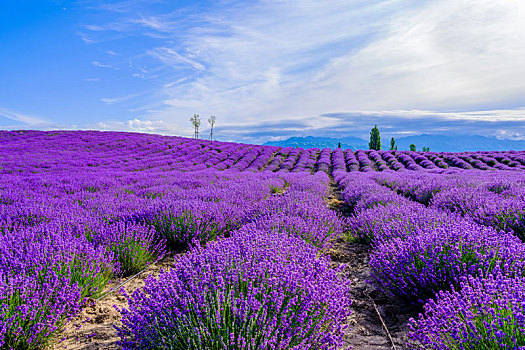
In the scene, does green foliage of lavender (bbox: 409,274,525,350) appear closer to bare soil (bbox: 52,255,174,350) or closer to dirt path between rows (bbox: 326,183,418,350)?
dirt path between rows (bbox: 326,183,418,350)

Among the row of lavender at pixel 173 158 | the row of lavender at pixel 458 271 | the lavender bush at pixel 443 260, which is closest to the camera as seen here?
the row of lavender at pixel 458 271

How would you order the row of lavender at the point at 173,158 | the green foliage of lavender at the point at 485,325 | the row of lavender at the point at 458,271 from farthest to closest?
the row of lavender at the point at 173,158 → the row of lavender at the point at 458,271 → the green foliage of lavender at the point at 485,325

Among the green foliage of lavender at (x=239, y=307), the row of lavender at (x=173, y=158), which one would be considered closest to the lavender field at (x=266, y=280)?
the green foliage of lavender at (x=239, y=307)

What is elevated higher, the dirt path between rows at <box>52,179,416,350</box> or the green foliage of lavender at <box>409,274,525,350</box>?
the green foliage of lavender at <box>409,274,525,350</box>

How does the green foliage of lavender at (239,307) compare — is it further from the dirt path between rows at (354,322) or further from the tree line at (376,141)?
the tree line at (376,141)

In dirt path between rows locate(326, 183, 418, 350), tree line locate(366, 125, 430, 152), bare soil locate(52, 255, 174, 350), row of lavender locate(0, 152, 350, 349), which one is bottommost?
bare soil locate(52, 255, 174, 350)

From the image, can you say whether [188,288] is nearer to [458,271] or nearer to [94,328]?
[94,328]

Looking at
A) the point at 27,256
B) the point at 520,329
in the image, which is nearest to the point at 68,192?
the point at 27,256

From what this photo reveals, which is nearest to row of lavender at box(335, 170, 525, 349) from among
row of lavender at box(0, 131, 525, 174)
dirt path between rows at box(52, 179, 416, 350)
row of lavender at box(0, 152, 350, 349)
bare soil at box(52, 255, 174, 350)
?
dirt path between rows at box(52, 179, 416, 350)

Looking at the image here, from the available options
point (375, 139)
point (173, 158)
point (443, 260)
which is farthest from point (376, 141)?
point (443, 260)

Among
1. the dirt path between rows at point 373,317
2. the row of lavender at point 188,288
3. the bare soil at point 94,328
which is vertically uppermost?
the row of lavender at point 188,288

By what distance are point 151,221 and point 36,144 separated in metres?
22.0

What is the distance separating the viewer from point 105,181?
8.12 m

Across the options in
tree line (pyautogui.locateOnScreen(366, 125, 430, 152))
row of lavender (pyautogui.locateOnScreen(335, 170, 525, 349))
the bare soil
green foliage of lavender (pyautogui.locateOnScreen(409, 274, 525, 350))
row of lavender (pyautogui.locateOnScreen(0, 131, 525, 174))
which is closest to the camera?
green foliage of lavender (pyautogui.locateOnScreen(409, 274, 525, 350))
